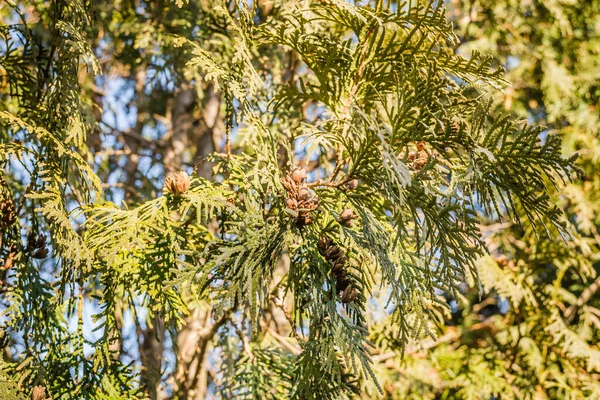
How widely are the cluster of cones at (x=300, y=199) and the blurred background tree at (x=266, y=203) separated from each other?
39mm

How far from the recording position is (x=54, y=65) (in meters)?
1.32

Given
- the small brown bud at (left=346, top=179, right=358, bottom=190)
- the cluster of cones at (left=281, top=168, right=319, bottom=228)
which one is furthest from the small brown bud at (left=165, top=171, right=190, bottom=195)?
A: the small brown bud at (left=346, top=179, right=358, bottom=190)

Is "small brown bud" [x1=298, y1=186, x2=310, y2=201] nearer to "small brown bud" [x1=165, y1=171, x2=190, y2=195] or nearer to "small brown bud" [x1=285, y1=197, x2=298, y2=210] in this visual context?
"small brown bud" [x1=285, y1=197, x2=298, y2=210]

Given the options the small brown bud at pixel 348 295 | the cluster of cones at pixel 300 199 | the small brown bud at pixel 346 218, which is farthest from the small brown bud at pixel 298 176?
the small brown bud at pixel 348 295

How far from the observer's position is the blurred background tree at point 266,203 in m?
1.04

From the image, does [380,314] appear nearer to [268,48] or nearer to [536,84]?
[268,48]

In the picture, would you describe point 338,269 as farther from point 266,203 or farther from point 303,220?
point 266,203

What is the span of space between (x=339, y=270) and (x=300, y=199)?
Answer: 0.15m

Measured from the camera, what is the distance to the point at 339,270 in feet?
3.37

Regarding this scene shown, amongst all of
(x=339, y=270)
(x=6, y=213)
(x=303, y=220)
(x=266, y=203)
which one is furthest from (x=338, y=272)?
(x=6, y=213)

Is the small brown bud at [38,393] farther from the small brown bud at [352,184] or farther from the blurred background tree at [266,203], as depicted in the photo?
the small brown bud at [352,184]

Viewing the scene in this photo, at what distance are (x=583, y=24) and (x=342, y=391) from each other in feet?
9.00

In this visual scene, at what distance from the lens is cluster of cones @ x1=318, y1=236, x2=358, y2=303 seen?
1020 mm

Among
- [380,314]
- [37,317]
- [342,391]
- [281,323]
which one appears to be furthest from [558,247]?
[37,317]
